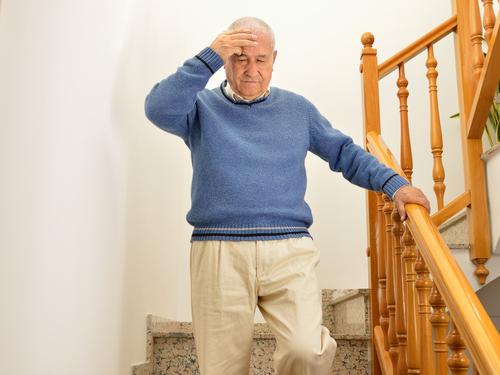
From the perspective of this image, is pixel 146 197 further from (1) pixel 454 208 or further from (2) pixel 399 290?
(1) pixel 454 208

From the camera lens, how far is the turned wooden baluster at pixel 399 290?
6.38 feet

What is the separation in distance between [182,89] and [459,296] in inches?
37.6

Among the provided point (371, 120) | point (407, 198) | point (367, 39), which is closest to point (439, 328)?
point (407, 198)

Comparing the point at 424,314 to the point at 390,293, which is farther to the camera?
the point at 390,293

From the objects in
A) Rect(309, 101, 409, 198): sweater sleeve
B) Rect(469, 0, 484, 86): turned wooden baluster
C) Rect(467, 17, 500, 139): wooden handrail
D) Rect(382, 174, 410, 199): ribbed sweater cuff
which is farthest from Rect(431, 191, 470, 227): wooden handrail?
Rect(382, 174, 410, 199): ribbed sweater cuff

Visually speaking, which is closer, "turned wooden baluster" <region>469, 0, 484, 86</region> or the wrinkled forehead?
the wrinkled forehead

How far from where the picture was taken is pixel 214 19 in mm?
3900

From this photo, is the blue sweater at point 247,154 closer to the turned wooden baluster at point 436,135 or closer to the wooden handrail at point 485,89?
the wooden handrail at point 485,89

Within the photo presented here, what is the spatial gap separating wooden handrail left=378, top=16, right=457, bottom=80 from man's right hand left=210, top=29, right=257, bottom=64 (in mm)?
1140

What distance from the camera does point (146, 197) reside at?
2666 mm

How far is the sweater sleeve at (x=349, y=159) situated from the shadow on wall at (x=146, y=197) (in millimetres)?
728

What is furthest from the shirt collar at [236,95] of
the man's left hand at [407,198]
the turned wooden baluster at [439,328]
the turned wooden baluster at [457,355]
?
the turned wooden baluster at [457,355]

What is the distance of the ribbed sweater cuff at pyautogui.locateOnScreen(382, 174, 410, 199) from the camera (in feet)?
5.94

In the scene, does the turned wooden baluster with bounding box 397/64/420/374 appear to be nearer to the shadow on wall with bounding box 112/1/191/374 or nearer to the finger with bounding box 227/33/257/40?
the finger with bounding box 227/33/257/40
